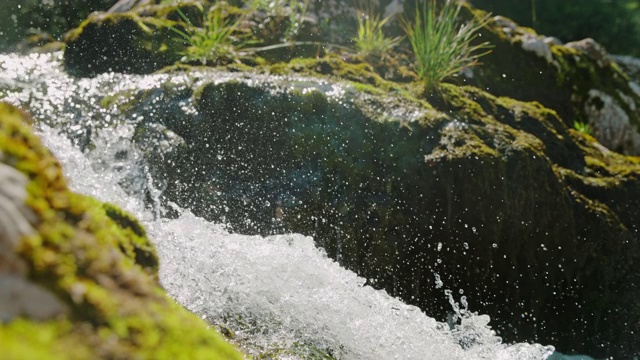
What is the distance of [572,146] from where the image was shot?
5.38m

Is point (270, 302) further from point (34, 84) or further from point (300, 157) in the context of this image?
point (34, 84)

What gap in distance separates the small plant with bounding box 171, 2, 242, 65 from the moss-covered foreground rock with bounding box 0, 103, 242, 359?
4.17 metres

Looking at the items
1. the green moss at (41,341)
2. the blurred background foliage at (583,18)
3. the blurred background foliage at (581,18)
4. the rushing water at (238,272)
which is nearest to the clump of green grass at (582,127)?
the rushing water at (238,272)

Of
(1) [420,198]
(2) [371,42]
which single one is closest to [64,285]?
(1) [420,198]

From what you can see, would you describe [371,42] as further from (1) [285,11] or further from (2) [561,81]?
(2) [561,81]

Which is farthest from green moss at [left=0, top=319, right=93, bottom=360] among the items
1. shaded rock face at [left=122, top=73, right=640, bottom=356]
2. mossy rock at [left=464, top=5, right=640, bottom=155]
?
mossy rock at [left=464, top=5, right=640, bottom=155]

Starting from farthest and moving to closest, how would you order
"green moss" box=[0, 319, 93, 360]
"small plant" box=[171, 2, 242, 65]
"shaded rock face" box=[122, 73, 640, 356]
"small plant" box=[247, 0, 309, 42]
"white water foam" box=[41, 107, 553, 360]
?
"small plant" box=[247, 0, 309, 42], "small plant" box=[171, 2, 242, 65], "shaded rock face" box=[122, 73, 640, 356], "white water foam" box=[41, 107, 553, 360], "green moss" box=[0, 319, 93, 360]

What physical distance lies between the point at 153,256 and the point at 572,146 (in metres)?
4.67

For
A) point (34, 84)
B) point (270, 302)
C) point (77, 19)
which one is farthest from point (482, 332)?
point (77, 19)

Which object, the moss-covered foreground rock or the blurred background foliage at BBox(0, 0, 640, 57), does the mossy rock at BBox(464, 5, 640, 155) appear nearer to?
the blurred background foliage at BBox(0, 0, 640, 57)

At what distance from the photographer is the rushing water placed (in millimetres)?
2666

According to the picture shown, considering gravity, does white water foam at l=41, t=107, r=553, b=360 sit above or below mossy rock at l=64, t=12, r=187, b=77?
below

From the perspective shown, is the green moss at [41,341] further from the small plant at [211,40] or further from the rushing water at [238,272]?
the small plant at [211,40]

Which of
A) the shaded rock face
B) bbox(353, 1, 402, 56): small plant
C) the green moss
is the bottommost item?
the shaded rock face
